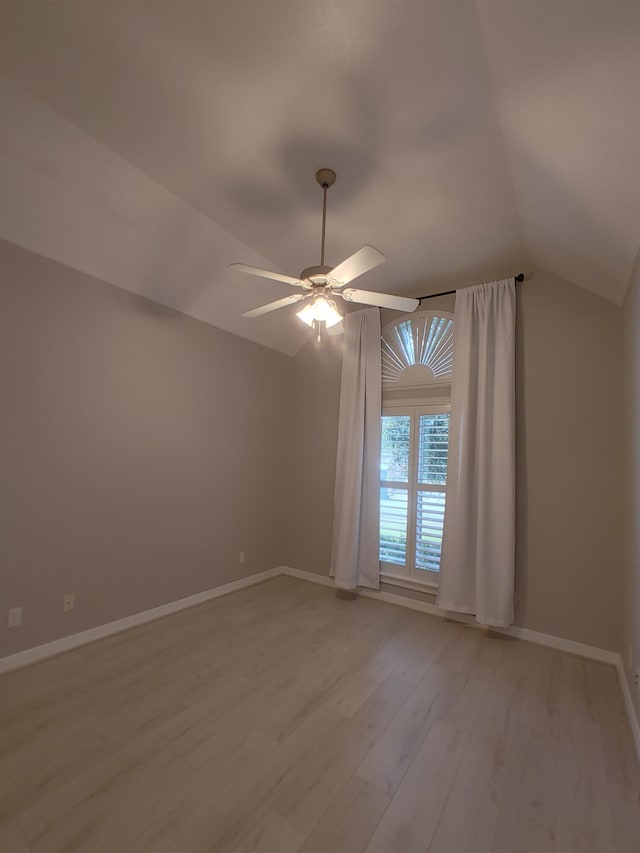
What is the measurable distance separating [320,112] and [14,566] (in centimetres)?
326

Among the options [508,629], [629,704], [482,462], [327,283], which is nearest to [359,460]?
[482,462]

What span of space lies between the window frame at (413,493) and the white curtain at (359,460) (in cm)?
18

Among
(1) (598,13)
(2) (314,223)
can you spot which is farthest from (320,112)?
(1) (598,13)

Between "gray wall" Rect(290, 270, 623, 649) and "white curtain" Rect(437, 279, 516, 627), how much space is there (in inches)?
6.6

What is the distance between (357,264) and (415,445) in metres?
2.21

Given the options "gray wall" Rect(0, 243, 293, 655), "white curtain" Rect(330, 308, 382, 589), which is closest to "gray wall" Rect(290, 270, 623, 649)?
"white curtain" Rect(330, 308, 382, 589)

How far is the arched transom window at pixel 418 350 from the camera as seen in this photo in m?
3.66

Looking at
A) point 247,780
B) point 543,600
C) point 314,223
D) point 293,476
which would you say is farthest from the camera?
point 293,476

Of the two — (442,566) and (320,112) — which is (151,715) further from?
(320,112)

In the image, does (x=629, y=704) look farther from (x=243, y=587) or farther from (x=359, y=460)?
(x=243, y=587)

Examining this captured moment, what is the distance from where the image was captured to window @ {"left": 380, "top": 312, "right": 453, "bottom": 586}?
3.58 m

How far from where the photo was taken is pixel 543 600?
3.00m

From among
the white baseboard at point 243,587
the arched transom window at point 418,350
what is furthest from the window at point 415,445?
the white baseboard at point 243,587

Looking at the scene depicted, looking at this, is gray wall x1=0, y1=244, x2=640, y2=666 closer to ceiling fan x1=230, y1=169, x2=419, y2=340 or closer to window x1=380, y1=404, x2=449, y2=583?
window x1=380, y1=404, x2=449, y2=583
